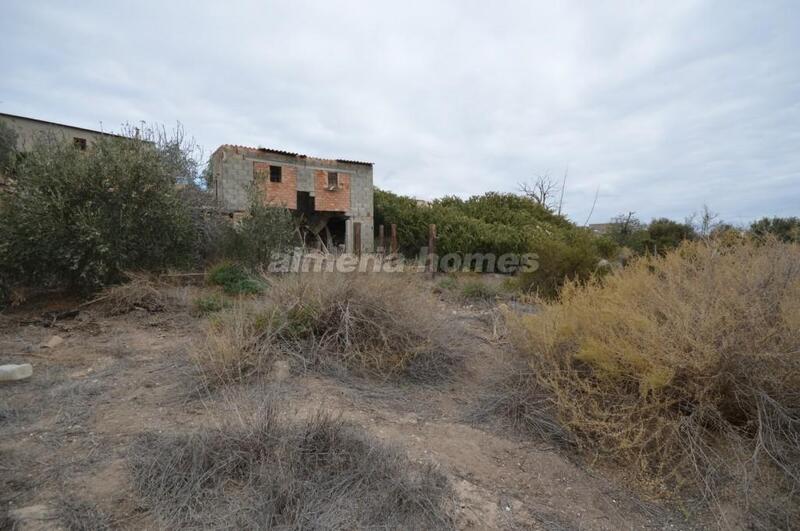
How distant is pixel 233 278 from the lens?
8.81 m

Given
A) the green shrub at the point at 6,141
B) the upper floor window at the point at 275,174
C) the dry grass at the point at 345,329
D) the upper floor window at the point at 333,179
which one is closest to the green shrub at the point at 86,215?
the dry grass at the point at 345,329

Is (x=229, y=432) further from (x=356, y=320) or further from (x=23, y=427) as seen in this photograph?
(x=356, y=320)

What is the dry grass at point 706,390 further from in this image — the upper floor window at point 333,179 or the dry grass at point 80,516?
the upper floor window at point 333,179

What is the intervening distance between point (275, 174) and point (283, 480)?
13720mm

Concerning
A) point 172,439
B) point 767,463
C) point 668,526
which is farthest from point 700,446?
point 172,439

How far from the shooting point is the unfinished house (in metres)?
13.5

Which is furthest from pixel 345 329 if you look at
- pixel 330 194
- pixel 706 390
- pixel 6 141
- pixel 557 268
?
pixel 6 141

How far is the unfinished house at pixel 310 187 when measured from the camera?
44.4 ft

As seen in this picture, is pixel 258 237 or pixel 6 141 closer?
pixel 258 237

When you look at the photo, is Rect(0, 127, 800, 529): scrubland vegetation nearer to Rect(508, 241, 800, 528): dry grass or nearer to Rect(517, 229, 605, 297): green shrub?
Rect(508, 241, 800, 528): dry grass

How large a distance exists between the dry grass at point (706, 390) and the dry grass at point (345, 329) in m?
1.48

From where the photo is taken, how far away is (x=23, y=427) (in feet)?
9.86

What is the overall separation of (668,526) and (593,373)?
105 cm

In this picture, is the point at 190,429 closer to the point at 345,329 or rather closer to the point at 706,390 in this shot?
the point at 345,329
